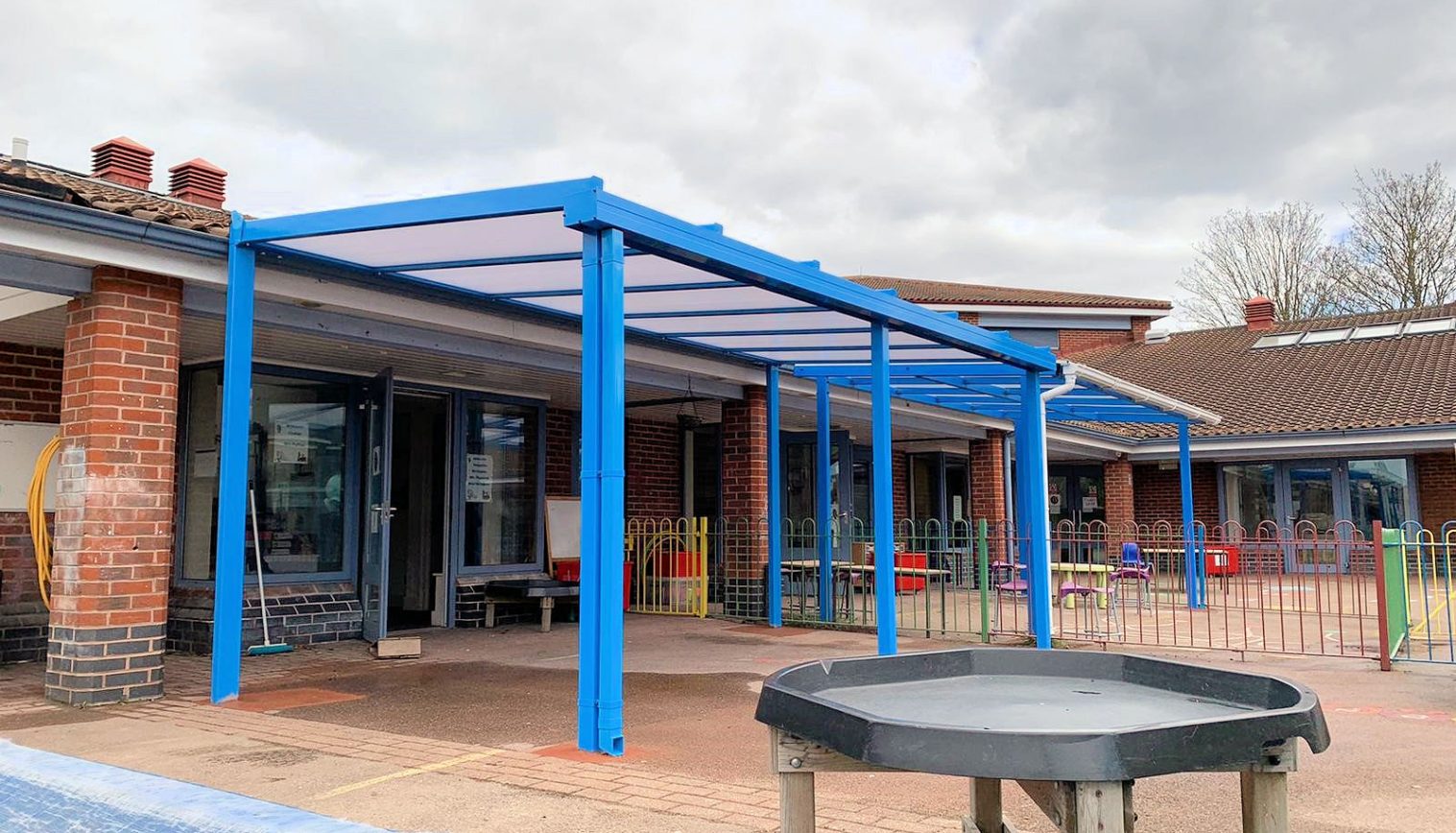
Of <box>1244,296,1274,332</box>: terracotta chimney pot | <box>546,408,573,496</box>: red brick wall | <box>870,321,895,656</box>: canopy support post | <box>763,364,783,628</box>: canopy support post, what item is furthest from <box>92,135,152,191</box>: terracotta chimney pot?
<box>1244,296,1274,332</box>: terracotta chimney pot

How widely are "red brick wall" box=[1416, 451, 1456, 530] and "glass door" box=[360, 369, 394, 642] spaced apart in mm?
17773

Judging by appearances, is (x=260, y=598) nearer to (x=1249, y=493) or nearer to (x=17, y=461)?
(x=17, y=461)

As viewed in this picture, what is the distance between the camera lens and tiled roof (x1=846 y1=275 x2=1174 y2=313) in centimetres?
2673

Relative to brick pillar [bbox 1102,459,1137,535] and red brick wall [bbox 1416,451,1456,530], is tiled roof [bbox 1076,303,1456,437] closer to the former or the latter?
brick pillar [bbox 1102,459,1137,535]

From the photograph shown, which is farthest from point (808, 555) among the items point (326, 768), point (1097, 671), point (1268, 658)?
point (1097, 671)

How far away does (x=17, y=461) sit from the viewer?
802cm

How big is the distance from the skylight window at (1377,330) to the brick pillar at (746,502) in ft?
62.2

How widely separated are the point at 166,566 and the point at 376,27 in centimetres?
616

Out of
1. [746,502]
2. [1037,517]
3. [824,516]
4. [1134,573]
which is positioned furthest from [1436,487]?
[746,502]

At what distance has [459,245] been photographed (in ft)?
20.6

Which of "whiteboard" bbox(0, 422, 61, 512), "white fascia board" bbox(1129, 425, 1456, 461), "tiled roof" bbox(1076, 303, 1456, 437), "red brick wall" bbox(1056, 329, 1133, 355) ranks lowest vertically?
"whiteboard" bbox(0, 422, 61, 512)

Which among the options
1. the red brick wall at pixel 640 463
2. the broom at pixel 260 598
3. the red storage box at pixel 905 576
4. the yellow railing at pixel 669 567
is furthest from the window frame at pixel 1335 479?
the broom at pixel 260 598

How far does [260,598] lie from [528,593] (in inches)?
96.9

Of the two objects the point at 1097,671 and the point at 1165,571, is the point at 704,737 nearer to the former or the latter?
the point at 1097,671
